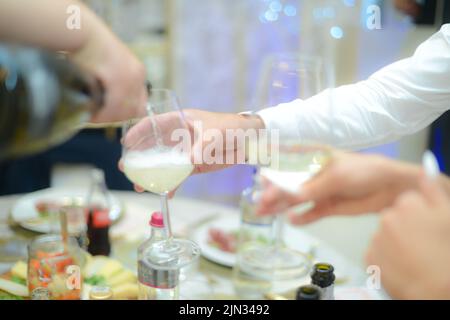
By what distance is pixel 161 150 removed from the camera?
0.91m

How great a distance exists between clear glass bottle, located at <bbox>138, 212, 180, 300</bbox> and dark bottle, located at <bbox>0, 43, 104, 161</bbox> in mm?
368

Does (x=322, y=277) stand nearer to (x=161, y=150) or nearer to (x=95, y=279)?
(x=161, y=150)

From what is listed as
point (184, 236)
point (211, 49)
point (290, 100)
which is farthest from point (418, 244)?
point (211, 49)

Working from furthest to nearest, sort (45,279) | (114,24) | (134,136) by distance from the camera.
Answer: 1. (114,24)
2. (45,279)
3. (134,136)

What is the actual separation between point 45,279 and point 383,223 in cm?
68

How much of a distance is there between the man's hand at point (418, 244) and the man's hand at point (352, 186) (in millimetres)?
31

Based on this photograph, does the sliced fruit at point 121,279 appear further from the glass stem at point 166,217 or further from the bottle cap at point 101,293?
the glass stem at point 166,217

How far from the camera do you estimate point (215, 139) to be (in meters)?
0.98

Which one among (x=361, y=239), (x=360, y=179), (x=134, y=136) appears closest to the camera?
(x=360, y=179)

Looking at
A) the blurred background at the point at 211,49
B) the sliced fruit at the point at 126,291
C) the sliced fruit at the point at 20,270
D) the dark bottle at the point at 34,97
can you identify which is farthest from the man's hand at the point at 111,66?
the blurred background at the point at 211,49

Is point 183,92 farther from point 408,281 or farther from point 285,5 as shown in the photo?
point 408,281

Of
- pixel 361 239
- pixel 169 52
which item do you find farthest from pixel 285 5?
pixel 361 239

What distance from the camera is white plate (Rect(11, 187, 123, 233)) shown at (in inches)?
59.3

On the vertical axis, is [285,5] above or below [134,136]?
above
